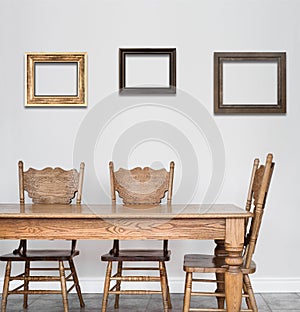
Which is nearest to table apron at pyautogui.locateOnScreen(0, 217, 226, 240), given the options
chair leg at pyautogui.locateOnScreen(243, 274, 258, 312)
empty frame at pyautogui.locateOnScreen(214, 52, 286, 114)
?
chair leg at pyautogui.locateOnScreen(243, 274, 258, 312)

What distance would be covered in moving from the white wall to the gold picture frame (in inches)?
2.1

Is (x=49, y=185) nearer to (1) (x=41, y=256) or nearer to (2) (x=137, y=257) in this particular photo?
(1) (x=41, y=256)

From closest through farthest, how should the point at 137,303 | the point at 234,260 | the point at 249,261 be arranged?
1. the point at 234,260
2. the point at 249,261
3. the point at 137,303

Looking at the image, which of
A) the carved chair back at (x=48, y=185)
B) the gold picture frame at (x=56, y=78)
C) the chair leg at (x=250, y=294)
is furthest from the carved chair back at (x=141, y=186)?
the chair leg at (x=250, y=294)

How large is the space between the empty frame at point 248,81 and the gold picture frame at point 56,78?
992 mm

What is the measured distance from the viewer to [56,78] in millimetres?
4531

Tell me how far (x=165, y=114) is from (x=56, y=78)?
85cm

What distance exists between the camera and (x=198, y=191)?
177 inches

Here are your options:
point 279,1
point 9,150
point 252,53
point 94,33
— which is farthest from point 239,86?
point 9,150

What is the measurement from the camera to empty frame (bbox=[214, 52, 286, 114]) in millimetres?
4488

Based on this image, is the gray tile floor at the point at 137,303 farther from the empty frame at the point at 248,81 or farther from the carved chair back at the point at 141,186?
the empty frame at the point at 248,81

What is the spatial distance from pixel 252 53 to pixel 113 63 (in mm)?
1023

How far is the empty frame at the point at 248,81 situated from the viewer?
4488mm

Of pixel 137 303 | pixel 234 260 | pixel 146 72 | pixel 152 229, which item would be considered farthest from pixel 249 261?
pixel 146 72
